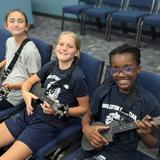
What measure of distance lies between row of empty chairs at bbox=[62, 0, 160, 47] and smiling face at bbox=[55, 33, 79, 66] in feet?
9.78

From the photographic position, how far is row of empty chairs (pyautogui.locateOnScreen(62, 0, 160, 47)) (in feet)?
16.8

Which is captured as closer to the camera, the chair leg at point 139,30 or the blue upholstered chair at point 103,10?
the chair leg at point 139,30

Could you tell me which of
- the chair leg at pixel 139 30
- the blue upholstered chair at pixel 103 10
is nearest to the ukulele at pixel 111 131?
the chair leg at pixel 139 30

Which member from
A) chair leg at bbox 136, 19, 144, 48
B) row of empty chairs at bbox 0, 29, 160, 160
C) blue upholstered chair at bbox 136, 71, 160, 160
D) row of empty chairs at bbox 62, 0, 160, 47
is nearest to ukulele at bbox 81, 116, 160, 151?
row of empty chairs at bbox 0, 29, 160, 160

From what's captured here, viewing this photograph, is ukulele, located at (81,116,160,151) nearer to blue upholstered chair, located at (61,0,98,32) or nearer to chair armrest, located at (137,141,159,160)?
chair armrest, located at (137,141,159,160)

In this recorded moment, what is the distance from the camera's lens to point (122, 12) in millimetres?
5445

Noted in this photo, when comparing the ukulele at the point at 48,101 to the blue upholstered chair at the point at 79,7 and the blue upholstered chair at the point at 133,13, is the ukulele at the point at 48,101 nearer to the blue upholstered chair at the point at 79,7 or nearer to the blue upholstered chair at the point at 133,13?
the blue upholstered chair at the point at 133,13

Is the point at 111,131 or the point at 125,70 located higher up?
the point at 125,70

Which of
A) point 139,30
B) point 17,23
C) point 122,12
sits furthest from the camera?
point 122,12

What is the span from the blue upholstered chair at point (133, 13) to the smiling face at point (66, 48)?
3.18m

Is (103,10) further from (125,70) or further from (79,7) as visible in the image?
(125,70)

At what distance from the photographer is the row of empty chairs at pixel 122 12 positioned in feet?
16.8

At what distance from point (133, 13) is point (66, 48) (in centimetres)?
345

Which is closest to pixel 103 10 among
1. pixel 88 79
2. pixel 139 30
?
pixel 139 30
